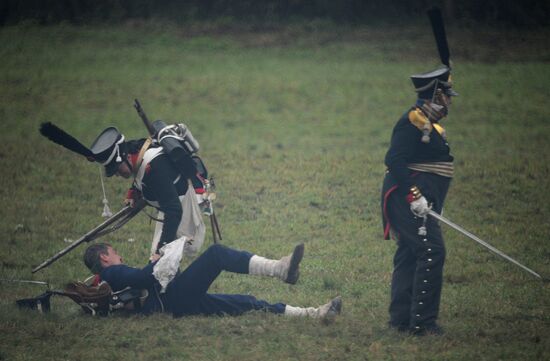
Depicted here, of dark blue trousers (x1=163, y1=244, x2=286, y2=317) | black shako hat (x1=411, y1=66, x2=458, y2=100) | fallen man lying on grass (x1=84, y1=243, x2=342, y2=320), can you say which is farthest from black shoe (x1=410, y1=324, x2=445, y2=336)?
black shako hat (x1=411, y1=66, x2=458, y2=100)

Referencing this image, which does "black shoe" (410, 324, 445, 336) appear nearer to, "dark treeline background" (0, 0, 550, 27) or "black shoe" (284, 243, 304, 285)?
"black shoe" (284, 243, 304, 285)

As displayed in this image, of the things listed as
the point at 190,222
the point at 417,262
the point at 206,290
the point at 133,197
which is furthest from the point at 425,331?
the point at 133,197

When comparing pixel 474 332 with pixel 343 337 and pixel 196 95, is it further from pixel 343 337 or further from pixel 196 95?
pixel 196 95

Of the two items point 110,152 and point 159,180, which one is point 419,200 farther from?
point 110,152

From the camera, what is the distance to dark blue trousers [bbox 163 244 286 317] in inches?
362

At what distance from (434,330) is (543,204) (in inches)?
263

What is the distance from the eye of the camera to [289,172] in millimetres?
17281

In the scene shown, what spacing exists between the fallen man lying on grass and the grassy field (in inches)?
6.3

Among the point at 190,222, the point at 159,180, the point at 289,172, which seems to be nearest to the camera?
the point at 159,180

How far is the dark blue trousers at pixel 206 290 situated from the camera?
920cm

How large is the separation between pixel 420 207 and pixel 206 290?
2.26 meters

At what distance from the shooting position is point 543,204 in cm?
1484

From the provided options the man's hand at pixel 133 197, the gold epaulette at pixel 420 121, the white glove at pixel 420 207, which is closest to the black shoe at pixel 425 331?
the white glove at pixel 420 207

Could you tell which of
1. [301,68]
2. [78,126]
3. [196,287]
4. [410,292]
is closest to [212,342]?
[196,287]
